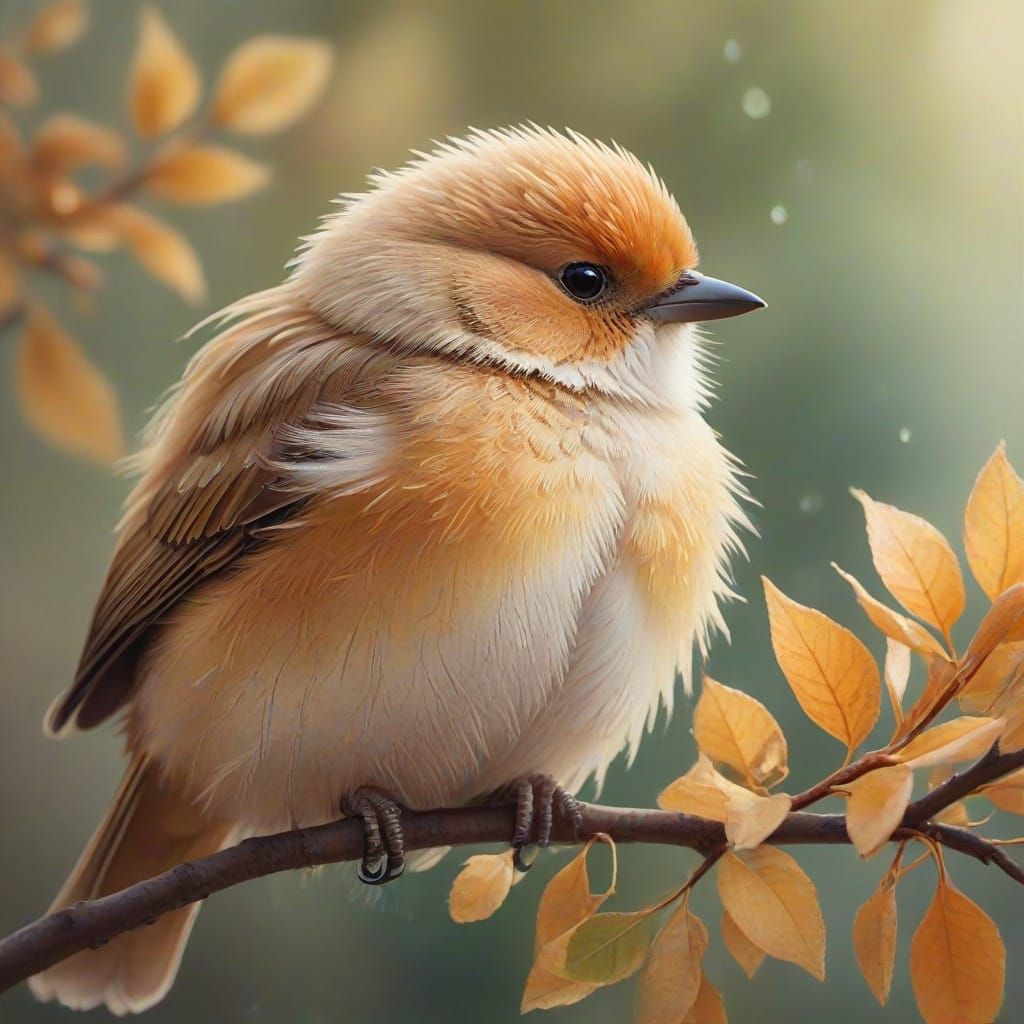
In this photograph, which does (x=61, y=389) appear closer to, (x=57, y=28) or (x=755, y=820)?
A: (x=57, y=28)

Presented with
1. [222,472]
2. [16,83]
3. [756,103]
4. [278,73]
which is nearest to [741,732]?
[222,472]

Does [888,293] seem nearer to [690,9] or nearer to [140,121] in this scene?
[690,9]

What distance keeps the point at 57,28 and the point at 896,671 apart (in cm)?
94

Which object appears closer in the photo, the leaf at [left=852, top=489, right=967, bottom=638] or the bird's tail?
the leaf at [left=852, top=489, right=967, bottom=638]

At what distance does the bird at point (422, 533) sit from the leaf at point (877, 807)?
0.79ft

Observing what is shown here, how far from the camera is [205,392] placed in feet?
3.00

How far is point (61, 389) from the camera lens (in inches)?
42.5

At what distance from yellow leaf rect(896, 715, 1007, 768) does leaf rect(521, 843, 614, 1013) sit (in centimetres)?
23

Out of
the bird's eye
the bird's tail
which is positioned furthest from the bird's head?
the bird's tail

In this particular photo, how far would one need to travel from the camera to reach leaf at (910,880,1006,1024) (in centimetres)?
64

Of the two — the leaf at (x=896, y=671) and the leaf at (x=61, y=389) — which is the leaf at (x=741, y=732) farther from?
the leaf at (x=61, y=389)

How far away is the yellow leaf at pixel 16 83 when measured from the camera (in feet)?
3.51

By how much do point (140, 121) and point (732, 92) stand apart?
0.53 metres

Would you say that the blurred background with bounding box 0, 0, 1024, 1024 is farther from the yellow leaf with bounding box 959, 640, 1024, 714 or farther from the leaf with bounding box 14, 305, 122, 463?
the yellow leaf with bounding box 959, 640, 1024, 714
